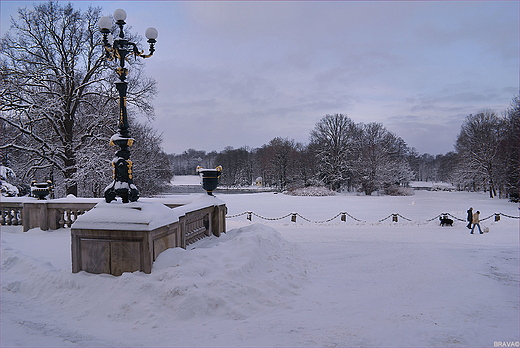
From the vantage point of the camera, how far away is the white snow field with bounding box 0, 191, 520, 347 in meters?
4.82

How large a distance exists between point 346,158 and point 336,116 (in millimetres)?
7623

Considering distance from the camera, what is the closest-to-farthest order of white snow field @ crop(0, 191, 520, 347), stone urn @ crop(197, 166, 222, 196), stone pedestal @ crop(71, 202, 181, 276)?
white snow field @ crop(0, 191, 520, 347), stone pedestal @ crop(71, 202, 181, 276), stone urn @ crop(197, 166, 222, 196)

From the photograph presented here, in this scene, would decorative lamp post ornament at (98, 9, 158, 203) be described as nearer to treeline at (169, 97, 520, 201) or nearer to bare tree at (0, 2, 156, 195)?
bare tree at (0, 2, 156, 195)

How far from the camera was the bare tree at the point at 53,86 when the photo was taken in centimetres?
1784

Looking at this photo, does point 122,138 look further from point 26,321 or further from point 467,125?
point 467,125

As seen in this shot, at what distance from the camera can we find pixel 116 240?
6.37 metres

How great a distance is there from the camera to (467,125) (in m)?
53.3

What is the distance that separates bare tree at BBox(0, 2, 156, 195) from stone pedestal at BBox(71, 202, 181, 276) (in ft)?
47.3

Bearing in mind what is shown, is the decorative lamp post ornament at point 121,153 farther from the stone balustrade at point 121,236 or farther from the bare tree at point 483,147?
the bare tree at point 483,147

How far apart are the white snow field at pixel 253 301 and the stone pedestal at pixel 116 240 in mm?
266

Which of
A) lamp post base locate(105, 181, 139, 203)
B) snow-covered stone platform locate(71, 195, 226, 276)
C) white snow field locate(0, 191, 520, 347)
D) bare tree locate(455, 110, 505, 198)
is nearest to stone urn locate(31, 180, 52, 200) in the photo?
white snow field locate(0, 191, 520, 347)

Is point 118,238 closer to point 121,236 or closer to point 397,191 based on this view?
point 121,236

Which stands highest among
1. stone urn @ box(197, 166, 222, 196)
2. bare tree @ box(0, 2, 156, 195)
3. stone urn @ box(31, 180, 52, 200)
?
bare tree @ box(0, 2, 156, 195)

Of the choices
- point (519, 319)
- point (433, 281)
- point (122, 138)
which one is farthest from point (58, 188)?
→ point (519, 319)
